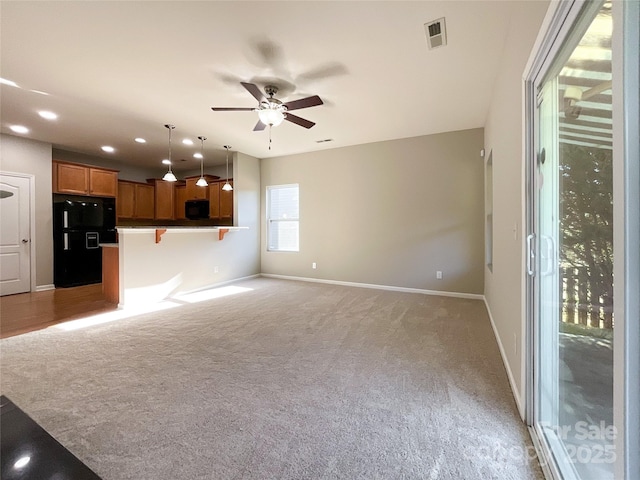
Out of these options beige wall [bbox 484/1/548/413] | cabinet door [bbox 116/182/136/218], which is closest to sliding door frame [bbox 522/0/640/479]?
beige wall [bbox 484/1/548/413]

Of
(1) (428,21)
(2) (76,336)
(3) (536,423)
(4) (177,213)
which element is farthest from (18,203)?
(3) (536,423)

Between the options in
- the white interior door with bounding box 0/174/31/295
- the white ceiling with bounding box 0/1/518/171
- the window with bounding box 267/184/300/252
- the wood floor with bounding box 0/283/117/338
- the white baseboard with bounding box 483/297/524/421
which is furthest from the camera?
the window with bounding box 267/184/300/252

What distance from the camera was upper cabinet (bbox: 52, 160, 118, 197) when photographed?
5.25m

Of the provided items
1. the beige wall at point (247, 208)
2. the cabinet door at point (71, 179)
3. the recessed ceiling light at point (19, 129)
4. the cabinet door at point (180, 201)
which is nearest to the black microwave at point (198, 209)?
the cabinet door at point (180, 201)

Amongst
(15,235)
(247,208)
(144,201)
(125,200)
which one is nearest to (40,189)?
(15,235)

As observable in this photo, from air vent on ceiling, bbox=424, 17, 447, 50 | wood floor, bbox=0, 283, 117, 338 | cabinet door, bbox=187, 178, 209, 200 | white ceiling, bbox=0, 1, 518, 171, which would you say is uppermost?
white ceiling, bbox=0, 1, 518, 171

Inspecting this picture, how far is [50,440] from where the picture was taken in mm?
796

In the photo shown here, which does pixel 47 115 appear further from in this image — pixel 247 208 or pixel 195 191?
pixel 247 208

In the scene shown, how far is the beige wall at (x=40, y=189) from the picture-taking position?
15.5 feet

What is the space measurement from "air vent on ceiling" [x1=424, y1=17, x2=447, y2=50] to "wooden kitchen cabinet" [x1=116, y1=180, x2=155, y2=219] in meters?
6.88

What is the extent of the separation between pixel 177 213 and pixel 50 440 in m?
7.07

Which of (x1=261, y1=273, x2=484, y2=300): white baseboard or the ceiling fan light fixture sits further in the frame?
(x1=261, y1=273, x2=484, y2=300): white baseboard

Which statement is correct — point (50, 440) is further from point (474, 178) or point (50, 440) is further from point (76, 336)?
point (474, 178)

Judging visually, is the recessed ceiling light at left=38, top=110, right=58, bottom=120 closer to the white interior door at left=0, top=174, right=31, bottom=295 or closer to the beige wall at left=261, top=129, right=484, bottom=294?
the white interior door at left=0, top=174, right=31, bottom=295
